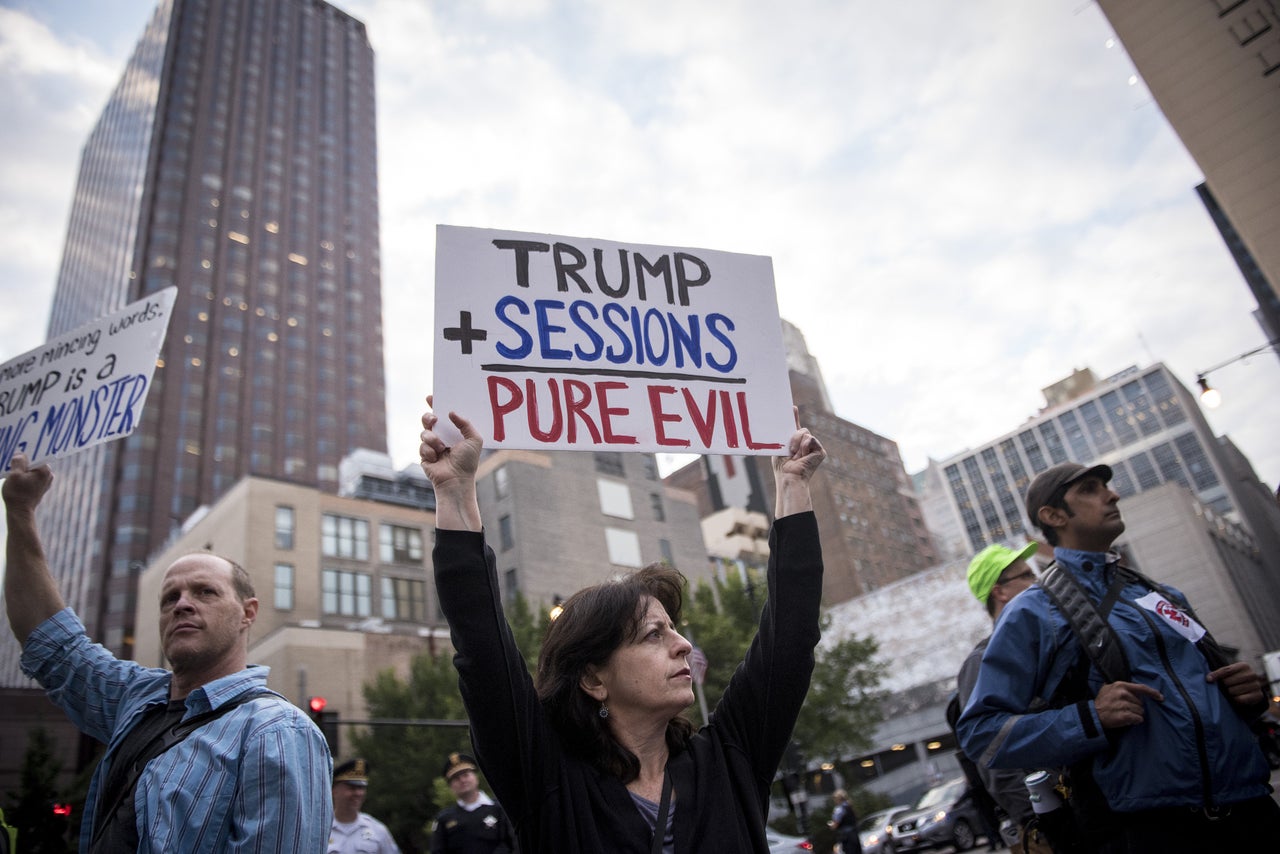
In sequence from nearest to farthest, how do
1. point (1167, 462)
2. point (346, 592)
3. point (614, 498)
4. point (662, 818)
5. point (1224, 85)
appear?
point (662, 818) < point (1224, 85) < point (346, 592) < point (614, 498) < point (1167, 462)

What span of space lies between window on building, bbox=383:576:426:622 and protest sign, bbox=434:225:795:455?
164 ft

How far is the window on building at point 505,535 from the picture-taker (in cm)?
4566

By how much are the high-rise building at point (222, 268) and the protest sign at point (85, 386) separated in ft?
250

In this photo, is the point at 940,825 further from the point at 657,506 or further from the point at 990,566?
the point at 657,506

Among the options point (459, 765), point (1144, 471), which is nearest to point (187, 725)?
point (459, 765)

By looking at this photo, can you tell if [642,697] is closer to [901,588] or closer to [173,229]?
[901,588]

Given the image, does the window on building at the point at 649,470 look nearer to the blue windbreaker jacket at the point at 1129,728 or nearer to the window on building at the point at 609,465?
the window on building at the point at 609,465

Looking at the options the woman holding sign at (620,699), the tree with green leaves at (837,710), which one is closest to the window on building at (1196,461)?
the tree with green leaves at (837,710)

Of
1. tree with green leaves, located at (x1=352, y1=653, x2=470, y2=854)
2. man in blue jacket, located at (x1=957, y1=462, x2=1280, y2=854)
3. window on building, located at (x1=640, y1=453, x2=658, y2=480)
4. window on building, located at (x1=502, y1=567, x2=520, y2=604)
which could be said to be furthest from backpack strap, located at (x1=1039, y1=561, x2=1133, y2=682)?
window on building, located at (x1=640, y1=453, x2=658, y2=480)

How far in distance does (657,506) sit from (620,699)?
51.5m

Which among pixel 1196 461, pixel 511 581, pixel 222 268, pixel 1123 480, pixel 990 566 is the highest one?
pixel 222 268

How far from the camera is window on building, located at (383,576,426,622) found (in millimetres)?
49906

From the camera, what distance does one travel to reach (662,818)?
81.4 inches

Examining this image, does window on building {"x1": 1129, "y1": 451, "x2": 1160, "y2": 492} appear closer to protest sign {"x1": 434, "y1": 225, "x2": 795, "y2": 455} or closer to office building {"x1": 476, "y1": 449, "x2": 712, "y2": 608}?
office building {"x1": 476, "y1": 449, "x2": 712, "y2": 608}
